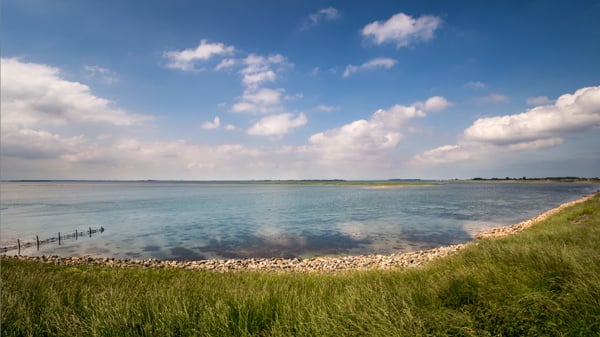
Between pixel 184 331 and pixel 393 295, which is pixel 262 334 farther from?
pixel 393 295

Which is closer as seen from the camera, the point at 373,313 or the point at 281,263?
the point at 373,313

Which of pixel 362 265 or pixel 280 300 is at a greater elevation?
pixel 280 300

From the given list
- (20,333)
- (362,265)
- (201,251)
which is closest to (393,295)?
(20,333)

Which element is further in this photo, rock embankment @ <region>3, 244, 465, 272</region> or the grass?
rock embankment @ <region>3, 244, 465, 272</region>

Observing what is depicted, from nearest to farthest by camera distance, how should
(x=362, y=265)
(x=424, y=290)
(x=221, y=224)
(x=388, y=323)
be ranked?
(x=388, y=323) < (x=424, y=290) < (x=362, y=265) < (x=221, y=224)

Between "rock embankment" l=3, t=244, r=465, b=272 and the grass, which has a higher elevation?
the grass

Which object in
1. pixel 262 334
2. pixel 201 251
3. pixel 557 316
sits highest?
pixel 557 316

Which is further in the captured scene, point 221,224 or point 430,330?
point 221,224

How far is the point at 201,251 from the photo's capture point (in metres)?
22.9

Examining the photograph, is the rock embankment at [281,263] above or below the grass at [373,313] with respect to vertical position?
below

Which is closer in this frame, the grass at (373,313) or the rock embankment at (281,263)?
the grass at (373,313)

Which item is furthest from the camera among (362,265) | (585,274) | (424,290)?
(362,265)

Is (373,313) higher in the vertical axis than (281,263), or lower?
higher

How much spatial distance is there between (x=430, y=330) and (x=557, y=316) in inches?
83.1
